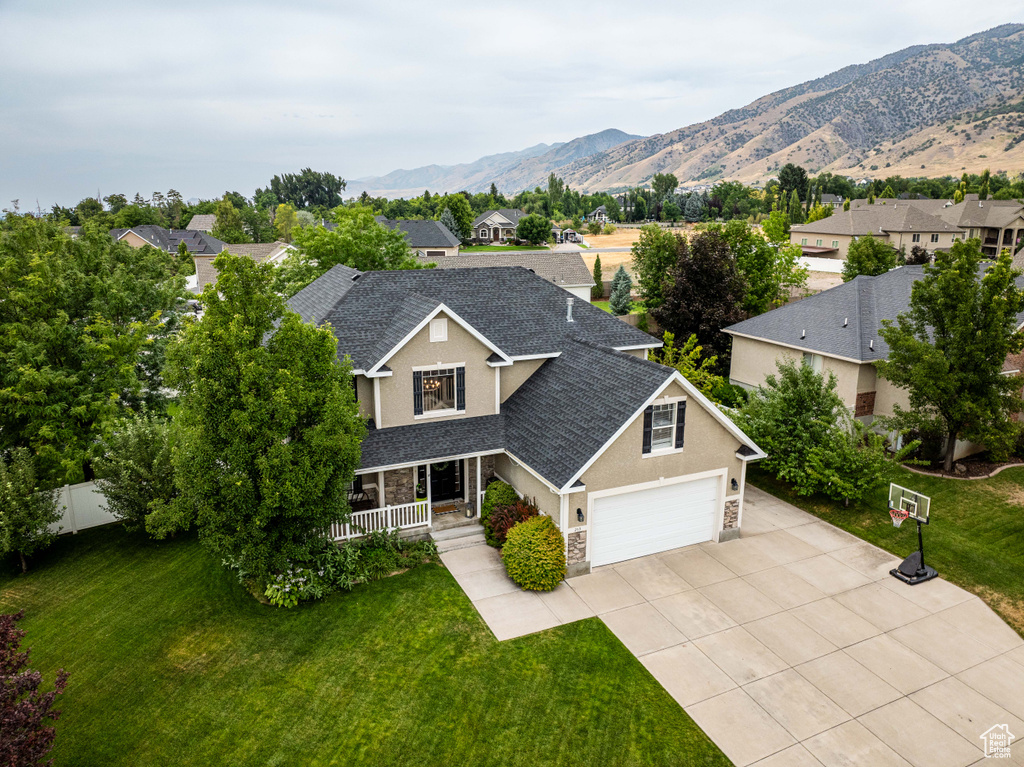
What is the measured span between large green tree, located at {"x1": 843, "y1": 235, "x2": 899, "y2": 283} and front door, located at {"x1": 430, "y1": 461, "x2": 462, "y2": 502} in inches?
1374

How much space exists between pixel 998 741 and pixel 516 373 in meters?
13.9

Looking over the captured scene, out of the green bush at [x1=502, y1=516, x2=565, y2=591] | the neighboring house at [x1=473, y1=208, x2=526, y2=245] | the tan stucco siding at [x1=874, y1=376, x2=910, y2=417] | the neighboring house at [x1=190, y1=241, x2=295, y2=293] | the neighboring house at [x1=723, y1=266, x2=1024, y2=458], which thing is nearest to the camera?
the green bush at [x1=502, y1=516, x2=565, y2=591]

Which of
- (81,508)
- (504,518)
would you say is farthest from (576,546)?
(81,508)

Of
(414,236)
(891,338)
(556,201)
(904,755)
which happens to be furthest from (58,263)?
(556,201)

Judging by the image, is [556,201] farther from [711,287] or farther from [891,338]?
[891,338]

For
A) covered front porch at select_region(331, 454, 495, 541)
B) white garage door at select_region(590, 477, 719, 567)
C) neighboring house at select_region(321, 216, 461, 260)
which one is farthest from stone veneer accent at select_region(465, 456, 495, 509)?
neighboring house at select_region(321, 216, 461, 260)

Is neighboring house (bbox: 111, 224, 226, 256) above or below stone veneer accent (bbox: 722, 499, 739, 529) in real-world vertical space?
above

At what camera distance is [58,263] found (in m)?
19.8

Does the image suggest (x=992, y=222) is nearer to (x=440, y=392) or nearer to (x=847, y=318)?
(x=847, y=318)

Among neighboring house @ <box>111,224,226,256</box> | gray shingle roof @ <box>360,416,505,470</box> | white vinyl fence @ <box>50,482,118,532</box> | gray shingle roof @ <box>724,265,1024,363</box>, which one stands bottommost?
white vinyl fence @ <box>50,482,118,532</box>

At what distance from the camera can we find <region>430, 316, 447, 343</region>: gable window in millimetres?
17562

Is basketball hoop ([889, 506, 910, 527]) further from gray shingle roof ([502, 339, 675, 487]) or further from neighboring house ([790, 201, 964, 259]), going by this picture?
neighboring house ([790, 201, 964, 259])

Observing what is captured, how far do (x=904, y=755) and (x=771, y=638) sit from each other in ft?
10.8

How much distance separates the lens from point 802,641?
13477mm
